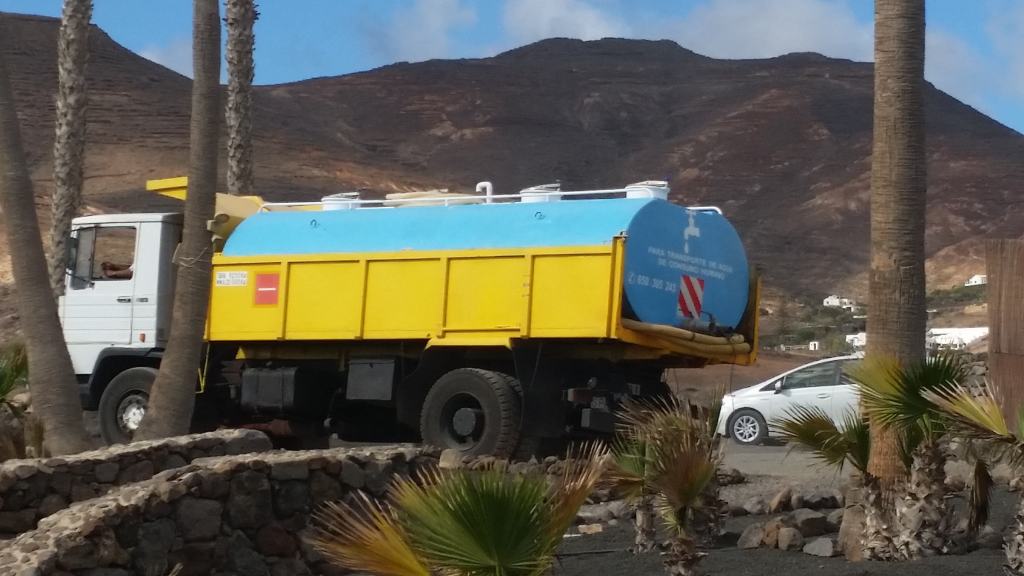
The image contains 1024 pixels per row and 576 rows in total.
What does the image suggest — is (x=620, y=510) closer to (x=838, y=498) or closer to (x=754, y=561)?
(x=838, y=498)

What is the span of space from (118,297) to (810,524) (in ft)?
36.1

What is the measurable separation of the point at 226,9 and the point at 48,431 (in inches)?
434

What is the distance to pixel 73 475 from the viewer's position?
10.4 m

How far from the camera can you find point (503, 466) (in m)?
6.38

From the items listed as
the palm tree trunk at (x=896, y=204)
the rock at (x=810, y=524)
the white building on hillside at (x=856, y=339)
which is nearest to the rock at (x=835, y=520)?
the rock at (x=810, y=524)

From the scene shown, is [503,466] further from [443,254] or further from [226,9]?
[226,9]

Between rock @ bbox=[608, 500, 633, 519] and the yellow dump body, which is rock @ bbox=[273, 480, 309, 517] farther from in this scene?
the yellow dump body

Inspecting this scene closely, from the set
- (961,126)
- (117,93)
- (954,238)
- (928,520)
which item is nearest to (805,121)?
(961,126)

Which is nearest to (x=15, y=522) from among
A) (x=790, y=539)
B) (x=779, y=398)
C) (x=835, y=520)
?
(x=790, y=539)

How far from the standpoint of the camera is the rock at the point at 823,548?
9516mm

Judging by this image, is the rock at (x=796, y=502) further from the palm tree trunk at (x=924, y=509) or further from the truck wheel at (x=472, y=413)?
the truck wheel at (x=472, y=413)

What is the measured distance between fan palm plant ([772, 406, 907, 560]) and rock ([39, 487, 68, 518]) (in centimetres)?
476

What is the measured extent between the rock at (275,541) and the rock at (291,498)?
0.11m

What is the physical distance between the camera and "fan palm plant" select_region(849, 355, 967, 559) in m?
8.32
